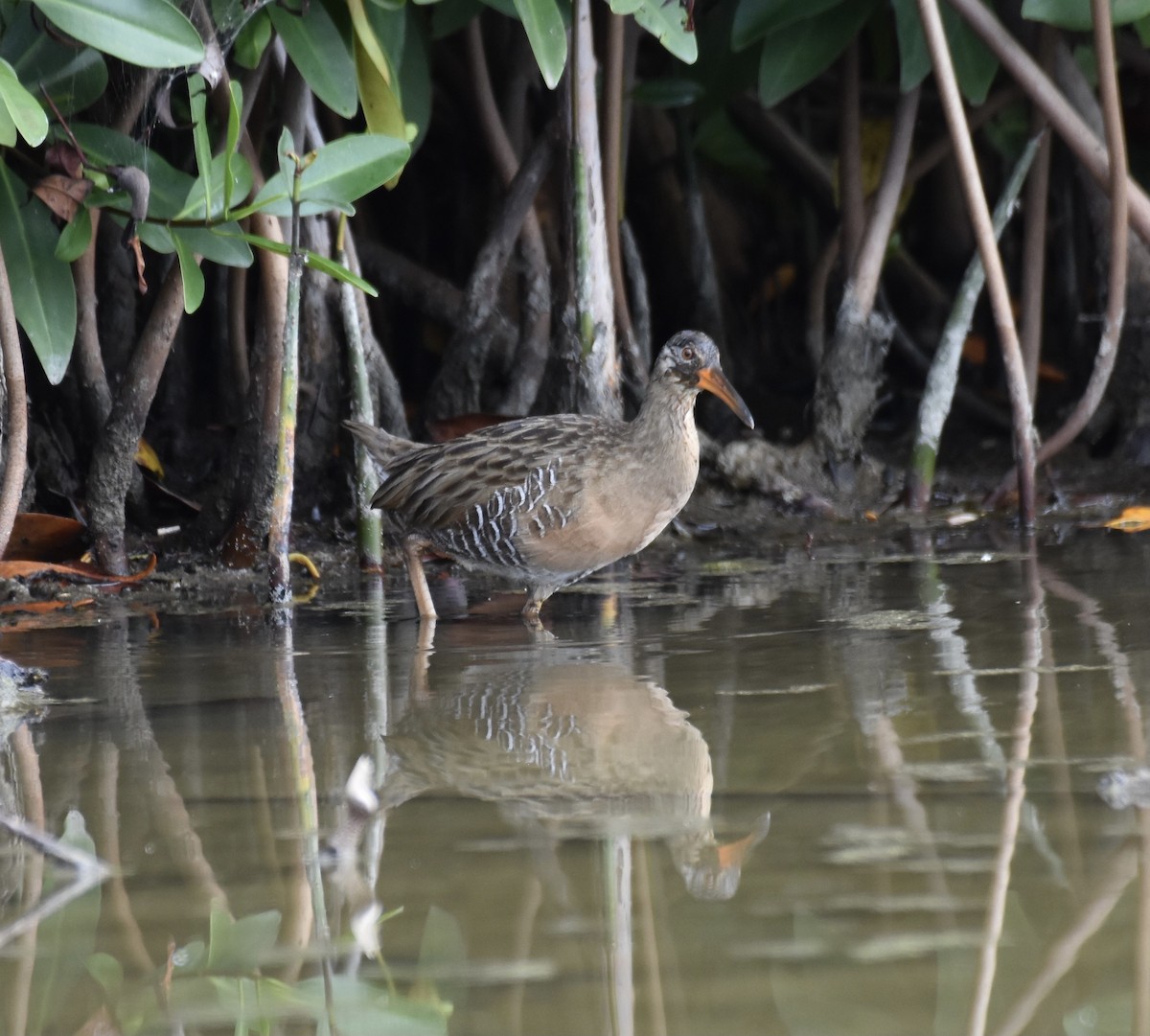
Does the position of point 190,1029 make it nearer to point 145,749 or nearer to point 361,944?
point 361,944

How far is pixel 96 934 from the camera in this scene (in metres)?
1.68

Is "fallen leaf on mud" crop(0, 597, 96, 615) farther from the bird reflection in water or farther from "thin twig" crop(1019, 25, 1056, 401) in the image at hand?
"thin twig" crop(1019, 25, 1056, 401)

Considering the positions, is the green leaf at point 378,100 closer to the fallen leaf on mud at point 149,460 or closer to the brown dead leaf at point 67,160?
the brown dead leaf at point 67,160

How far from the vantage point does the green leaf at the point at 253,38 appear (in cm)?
423

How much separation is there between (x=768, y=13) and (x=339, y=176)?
6.10 ft

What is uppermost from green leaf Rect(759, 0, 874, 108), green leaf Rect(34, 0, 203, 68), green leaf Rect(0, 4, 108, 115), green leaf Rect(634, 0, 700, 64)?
green leaf Rect(759, 0, 874, 108)

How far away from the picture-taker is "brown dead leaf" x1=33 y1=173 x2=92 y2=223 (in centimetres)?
378

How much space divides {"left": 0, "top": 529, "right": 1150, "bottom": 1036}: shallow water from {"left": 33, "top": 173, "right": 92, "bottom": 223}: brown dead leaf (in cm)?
106

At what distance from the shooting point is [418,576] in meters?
4.21

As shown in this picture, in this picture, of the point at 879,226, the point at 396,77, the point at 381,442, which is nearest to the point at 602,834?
the point at 381,442

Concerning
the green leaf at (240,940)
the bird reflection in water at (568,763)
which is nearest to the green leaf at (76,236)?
the bird reflection in water at (568,763)

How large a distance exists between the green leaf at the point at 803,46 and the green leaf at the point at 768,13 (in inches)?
8.3

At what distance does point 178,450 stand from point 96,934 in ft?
13.7

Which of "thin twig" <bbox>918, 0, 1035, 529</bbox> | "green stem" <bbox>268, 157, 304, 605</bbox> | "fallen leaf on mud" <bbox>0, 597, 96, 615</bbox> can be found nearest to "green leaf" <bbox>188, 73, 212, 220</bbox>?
"green stem" <bbox>268, 157, 304, 605</bbox>
